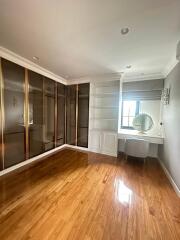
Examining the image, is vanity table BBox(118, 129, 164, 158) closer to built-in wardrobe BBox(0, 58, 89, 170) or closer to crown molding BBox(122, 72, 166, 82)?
built-in wardrobe BBox(0, 58, 89, 170)

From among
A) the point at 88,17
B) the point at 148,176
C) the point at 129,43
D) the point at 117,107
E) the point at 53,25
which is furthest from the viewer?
the point at 117,107

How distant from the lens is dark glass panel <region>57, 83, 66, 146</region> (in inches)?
166

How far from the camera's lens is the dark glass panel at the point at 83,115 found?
167 inches

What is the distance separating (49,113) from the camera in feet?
12.6

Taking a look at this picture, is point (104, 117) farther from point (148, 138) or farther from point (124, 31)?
point (124, 31)

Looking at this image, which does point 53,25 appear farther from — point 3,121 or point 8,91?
point 3,121

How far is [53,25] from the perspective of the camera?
167 cm

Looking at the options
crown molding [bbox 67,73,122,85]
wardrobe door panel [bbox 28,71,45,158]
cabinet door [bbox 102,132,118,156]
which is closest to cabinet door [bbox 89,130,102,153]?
cabinet door [bbox 102,132,118,156]

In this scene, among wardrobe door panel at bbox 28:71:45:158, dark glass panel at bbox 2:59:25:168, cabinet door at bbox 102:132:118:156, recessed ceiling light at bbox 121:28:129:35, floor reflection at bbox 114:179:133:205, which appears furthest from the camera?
cabinet door at bbox 102:132:118:156

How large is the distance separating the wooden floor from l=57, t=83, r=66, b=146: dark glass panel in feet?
4.98

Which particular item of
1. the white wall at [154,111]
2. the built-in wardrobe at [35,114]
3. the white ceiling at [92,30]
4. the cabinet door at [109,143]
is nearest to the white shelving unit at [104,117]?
the cabinet door at [109,143]

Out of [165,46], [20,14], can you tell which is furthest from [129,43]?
[20,14]

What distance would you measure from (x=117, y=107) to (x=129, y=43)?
2057 millimetres

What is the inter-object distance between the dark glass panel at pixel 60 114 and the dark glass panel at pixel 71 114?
7.6 inches
